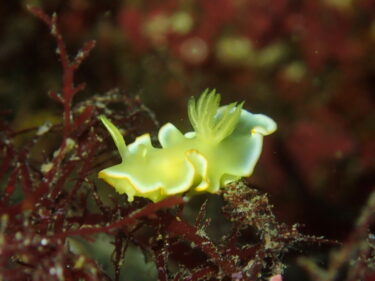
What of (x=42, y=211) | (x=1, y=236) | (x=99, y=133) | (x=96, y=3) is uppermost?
(x=96, y=3)

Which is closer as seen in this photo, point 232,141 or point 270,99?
point 232,141

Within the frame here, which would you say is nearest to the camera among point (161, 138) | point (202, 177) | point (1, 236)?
point (1, 236)

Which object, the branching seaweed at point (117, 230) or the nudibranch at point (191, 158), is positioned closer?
the branching seaweed at point (117, 230)

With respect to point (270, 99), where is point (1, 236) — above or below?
below

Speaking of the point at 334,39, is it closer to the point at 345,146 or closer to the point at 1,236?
the point at 345,146

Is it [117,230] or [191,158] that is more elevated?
[191,158]

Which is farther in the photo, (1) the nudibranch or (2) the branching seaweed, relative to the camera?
(1) the nudibranch

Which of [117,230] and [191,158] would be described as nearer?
[117,230]

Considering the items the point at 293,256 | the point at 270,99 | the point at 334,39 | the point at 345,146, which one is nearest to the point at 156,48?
the point at 270,99
